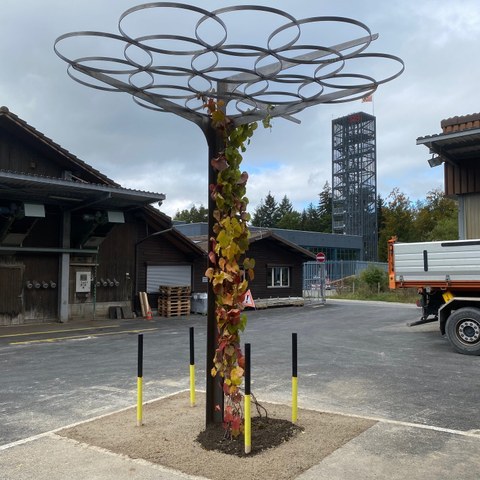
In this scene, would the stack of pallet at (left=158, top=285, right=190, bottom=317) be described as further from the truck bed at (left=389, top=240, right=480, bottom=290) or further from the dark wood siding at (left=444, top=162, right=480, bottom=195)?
the dark wood siding at (left=444, top=162, right=480, bottom=195)

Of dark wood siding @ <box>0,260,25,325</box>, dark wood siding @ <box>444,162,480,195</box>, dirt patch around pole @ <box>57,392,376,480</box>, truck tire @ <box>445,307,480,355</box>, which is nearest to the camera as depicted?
dirt patch around pole @ <box>57,392,376,480</box>

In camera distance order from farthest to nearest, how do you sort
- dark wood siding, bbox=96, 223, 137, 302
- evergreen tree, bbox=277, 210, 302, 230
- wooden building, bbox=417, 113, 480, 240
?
evergreen tree, bbox=277, 210, 302, 230 → dark wood siding, bbox=96, 223, 137, 302 → wooden building, bbox=417, 113, 480, 240

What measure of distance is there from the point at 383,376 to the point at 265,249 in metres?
19.0

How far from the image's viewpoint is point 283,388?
26.1ft

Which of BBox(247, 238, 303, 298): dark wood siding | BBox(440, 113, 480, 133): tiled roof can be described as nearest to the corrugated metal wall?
BBox(440, 113, 480, 133): tiled roof

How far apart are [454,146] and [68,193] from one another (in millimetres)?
11747

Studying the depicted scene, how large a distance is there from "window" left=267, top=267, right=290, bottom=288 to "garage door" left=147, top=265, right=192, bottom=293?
5954 mm

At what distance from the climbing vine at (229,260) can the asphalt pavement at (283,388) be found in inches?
41.9

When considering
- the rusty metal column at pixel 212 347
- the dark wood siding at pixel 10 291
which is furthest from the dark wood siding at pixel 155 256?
the rusty metal column at pixel 212 347

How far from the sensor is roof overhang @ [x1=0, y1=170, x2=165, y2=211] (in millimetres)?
14716

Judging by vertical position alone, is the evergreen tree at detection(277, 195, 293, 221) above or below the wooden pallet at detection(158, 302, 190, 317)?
above

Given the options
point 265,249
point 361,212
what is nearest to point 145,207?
point 265,249

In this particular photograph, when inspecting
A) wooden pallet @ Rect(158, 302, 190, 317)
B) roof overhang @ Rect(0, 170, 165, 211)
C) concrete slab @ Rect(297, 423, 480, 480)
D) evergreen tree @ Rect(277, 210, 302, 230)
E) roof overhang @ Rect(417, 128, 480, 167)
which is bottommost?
concrete slab @ Rect(297, 423, 480, 480)

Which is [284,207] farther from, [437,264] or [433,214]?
[437,264]
